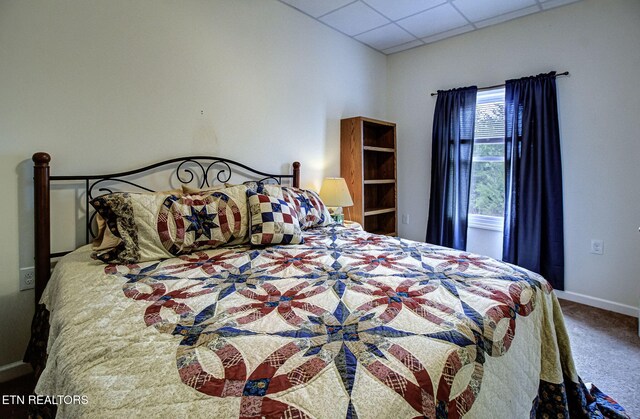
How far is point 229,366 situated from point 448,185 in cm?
317

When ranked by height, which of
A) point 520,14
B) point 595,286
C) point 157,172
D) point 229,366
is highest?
point 520,14

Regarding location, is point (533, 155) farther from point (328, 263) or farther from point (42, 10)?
point (42, 10)

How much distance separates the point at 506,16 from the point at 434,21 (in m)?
0.62

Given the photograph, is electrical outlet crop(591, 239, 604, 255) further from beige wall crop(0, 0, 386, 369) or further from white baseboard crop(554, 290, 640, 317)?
beige wall crop(0, 0, 386, 369)

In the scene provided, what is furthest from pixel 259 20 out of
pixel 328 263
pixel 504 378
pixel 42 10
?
pixel 504 378

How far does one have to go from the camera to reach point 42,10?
5.91 ft

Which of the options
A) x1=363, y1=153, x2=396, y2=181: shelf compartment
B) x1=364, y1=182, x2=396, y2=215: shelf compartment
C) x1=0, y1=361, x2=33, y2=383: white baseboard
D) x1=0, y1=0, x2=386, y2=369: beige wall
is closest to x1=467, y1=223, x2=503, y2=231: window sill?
x1=364, y1=182, x2=396, y2=215: shelf compartment

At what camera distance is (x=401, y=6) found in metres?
2.88

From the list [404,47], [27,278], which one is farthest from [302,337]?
[404,47]

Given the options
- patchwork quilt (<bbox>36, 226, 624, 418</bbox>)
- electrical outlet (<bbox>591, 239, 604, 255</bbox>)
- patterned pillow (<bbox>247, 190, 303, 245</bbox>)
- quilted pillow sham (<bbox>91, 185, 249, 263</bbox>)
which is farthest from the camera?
electrical outlet (<bbox>591, 239, 604, 255</bbox>)

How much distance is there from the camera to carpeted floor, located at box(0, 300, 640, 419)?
5.61 feet

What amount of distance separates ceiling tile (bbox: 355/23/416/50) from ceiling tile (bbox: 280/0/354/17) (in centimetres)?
61

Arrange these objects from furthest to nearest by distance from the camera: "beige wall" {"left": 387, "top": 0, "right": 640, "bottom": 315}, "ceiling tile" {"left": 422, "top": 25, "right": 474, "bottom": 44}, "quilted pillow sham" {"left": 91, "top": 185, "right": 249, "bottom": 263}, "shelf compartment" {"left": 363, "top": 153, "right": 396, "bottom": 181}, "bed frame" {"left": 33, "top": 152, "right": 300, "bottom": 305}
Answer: "shelf compartment" {"left": 363, "top": 153, "right": 396, "bottom": 181}
"ceiling tile" {"left": 422, "top": 25, "right": 474, "bottom": 44}
"beige wall" {"left": 387, "top": 0, "right": 640, "bottom": 315}
"bed frame" {"left": 33, "top": 152, "right": 300, "bottom": 305}
"quilted pillow sham" {"left": 91, "top": 185, "right": 249, "bottom": 263}

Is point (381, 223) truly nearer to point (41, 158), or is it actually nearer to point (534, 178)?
point (534, 178)
